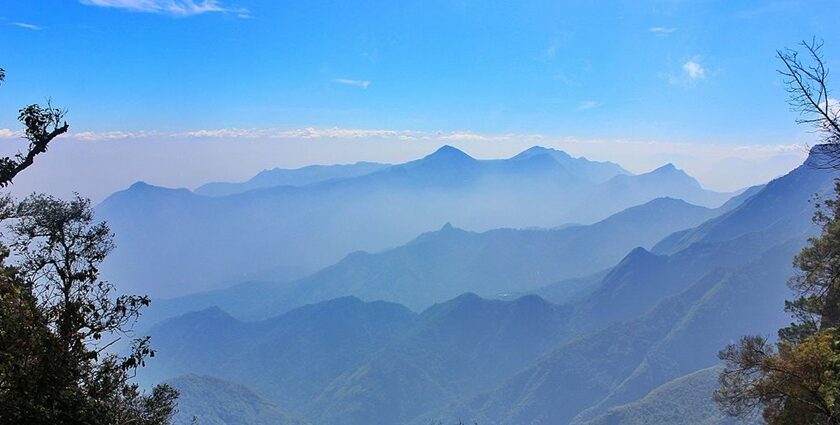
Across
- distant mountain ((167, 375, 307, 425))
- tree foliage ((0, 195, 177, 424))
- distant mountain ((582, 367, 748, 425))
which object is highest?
tree foliage ((0, 195, 177, 424))

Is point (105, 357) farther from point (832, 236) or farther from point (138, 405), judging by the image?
point (832, 236)

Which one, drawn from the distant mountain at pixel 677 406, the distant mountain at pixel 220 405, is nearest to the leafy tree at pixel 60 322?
the distant mountain at pixel 677 406

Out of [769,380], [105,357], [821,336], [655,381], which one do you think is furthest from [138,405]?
[655,381]

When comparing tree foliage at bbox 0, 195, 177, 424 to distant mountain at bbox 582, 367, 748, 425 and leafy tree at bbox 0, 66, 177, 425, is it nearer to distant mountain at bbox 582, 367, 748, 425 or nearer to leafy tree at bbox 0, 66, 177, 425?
leafy tree at bbox 0, 66, 177, 425

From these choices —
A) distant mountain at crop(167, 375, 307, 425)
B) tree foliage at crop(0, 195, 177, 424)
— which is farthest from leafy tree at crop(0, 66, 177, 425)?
distant mountain at crop(167, 375, 307, 425)

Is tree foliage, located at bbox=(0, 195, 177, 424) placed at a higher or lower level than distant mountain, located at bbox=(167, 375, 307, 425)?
higher

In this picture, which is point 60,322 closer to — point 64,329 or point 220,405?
point 64,329

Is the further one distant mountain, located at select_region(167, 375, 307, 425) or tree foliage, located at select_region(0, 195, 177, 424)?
distant mountain, located at select_region(167, 375, 307, 425)

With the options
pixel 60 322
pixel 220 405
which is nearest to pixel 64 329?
pixel 60 322

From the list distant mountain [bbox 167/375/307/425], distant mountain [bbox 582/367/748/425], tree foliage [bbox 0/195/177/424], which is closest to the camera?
tree foliage [bbox 0/195/177/424]
